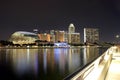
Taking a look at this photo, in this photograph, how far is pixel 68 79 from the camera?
9.30 feet

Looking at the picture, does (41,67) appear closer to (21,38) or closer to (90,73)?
(90,73)

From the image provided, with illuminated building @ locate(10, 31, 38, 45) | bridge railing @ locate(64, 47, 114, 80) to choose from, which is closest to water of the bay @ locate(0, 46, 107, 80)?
bridge railing @ locate(64, 47, 114, 80)

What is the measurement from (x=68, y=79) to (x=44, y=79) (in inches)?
976

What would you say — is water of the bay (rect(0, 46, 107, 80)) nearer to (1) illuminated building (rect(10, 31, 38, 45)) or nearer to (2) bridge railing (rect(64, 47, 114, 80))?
(2) bridge railing (rect(64, 47, 114, 80))

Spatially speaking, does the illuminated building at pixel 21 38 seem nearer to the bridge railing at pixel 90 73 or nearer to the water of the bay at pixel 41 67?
the water of the bay at pixel 41 67

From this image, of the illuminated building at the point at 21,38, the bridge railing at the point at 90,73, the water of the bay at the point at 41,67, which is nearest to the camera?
the bridge railing at the point at 90,73

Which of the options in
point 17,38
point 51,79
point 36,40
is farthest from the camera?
point 36,40

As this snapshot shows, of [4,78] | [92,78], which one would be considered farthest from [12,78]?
[92,78]

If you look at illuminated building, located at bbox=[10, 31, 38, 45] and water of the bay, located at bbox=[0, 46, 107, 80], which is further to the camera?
illuminated building, located at bbox=[10, 31, 38, 45]

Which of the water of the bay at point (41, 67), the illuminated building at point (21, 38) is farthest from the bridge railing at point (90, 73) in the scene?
the illuminated building at point (21, 38)

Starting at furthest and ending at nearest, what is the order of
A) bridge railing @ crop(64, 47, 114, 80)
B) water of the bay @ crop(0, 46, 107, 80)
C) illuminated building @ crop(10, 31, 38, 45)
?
illuminated building @ crop(10, 31, 38, 45), water of the bay @ crop(0, 46, 107, 80), bridge railing @ crop(64, 47, 114, 80)

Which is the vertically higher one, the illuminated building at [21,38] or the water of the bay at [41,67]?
the illuminated building at [21,38]

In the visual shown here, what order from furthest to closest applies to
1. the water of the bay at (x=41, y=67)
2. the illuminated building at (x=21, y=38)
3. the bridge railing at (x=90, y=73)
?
the illuminated building at (x=21, y=38) < the water of the bay at (x=41, y=67) < the bridge railing at (x=90, y=73)

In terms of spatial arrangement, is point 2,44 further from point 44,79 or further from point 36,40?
point 44,79
